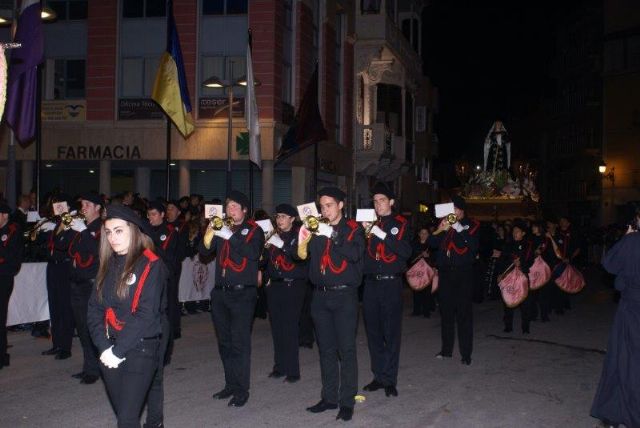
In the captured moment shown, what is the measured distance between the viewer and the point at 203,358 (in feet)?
34.8

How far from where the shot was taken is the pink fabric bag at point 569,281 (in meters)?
15.6

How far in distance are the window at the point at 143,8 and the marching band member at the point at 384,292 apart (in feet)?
65.9

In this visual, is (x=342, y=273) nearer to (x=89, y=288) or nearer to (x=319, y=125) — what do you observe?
(x=89, y=288)

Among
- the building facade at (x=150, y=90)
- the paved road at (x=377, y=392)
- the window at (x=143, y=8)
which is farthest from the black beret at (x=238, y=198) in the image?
the window at (x=143, y=8)

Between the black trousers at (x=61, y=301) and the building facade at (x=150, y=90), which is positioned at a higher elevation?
the building facade at (x=150, y=90)

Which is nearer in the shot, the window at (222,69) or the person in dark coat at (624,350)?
the person in dark coat at (624,350)

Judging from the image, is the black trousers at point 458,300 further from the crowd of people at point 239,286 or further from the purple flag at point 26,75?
the purple flag at point 26,75

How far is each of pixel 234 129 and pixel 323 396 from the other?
18555 mm

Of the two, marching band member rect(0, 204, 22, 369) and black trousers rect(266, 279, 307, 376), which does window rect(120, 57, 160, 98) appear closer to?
marching band member rect(0, 204, 22, 369)

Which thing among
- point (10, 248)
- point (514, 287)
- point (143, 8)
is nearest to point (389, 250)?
point (10, 248)

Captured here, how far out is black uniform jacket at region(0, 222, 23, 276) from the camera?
9430 mm

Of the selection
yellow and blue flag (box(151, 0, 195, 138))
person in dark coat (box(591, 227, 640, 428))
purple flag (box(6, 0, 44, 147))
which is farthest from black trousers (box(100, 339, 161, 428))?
yellow and blue flag (box(151, 0, 195, 138))

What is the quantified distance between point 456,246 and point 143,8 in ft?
64.4

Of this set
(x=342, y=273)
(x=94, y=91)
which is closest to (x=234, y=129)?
(x=94, y=91)
